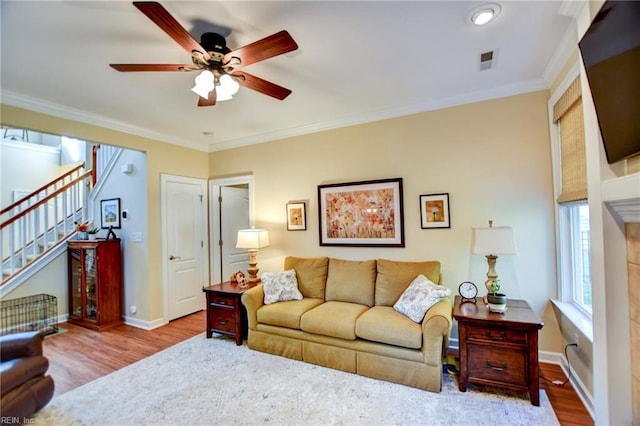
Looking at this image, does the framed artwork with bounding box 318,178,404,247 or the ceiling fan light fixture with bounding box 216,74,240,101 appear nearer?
the ceiling fan light fixture with bounding box 216,74,240,101

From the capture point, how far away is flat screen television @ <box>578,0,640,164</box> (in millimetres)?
1123

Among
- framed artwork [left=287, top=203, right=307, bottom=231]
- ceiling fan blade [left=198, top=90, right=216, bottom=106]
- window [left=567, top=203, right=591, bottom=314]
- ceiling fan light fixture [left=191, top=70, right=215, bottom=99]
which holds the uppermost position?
ceiling fan blade [left=198, top=90, right=216, bottom=106]

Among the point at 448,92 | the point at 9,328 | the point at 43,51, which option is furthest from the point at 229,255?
the point at 448,92

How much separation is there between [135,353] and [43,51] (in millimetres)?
2934

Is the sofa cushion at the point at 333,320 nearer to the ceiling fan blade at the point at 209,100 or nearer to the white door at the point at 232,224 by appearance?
the ceiling fan blade at the point at 209,100

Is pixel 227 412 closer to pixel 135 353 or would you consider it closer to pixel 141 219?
pixel 135 353

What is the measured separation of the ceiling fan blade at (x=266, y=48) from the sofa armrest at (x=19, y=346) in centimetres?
243

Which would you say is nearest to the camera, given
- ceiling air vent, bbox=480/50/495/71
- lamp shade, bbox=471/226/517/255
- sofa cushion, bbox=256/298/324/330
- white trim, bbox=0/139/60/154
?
ceiling air vent, bbox=480/50/495/71

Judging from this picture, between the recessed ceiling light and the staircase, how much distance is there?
4.71 m

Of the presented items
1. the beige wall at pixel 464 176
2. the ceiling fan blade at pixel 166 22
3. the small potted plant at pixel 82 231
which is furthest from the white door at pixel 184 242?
the ceiling fan blade at pixel 166 22

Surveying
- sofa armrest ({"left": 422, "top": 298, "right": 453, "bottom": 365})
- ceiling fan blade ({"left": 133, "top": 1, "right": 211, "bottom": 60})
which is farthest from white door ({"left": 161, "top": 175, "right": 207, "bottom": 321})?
sofa armrest ({"left": 422, "top": 298, "right": 453, "bottom": 365})

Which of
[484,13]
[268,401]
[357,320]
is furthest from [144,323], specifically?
[484,13]

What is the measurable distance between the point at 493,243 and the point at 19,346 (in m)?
3.73

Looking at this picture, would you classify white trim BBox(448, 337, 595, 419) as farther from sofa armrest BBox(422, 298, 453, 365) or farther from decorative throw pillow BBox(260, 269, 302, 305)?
decorative throw pillow BBox(260, 269, 302, 305)
